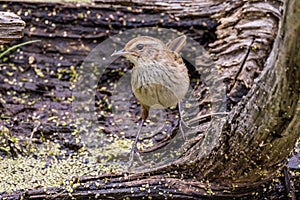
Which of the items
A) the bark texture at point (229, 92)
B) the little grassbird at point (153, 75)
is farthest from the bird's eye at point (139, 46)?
the bark texture at point (229, 92)

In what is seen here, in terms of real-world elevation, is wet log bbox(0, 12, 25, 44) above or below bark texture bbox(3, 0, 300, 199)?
above

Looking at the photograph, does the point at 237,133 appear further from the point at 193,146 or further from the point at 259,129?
the point at 193,146

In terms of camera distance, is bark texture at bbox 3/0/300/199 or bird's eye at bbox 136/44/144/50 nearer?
bark texture at bbox 3/0/300/199

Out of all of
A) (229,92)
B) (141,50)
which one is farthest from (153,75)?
(229,92)

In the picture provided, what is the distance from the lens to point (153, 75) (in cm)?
339

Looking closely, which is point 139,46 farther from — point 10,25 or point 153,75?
point 10,25

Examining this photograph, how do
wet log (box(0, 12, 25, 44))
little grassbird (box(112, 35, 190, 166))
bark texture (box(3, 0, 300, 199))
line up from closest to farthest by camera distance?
1. bark texture (box(3, 0, 300, 199))
2. wet log (box(0, 12, 25, 44))
3. little grassbird (box(112, 35, 190, 166))

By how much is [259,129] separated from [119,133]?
164 centimetres

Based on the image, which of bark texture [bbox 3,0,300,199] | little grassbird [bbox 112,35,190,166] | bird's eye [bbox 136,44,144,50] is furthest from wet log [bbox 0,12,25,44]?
bark texture [bbox 3,0,300,199]

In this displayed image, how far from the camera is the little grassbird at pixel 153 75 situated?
3365mm

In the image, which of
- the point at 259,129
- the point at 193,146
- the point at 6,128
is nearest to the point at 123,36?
the point at 6,128

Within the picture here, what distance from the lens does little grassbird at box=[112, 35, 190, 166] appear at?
3365 millimetres

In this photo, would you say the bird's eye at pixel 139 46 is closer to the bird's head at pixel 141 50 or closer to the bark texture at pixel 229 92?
the bird's head at pixel 141 50

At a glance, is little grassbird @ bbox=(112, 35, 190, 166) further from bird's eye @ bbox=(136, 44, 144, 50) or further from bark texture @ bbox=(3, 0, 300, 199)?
bark texture @ bbox=(3, 0, 300, 199)
